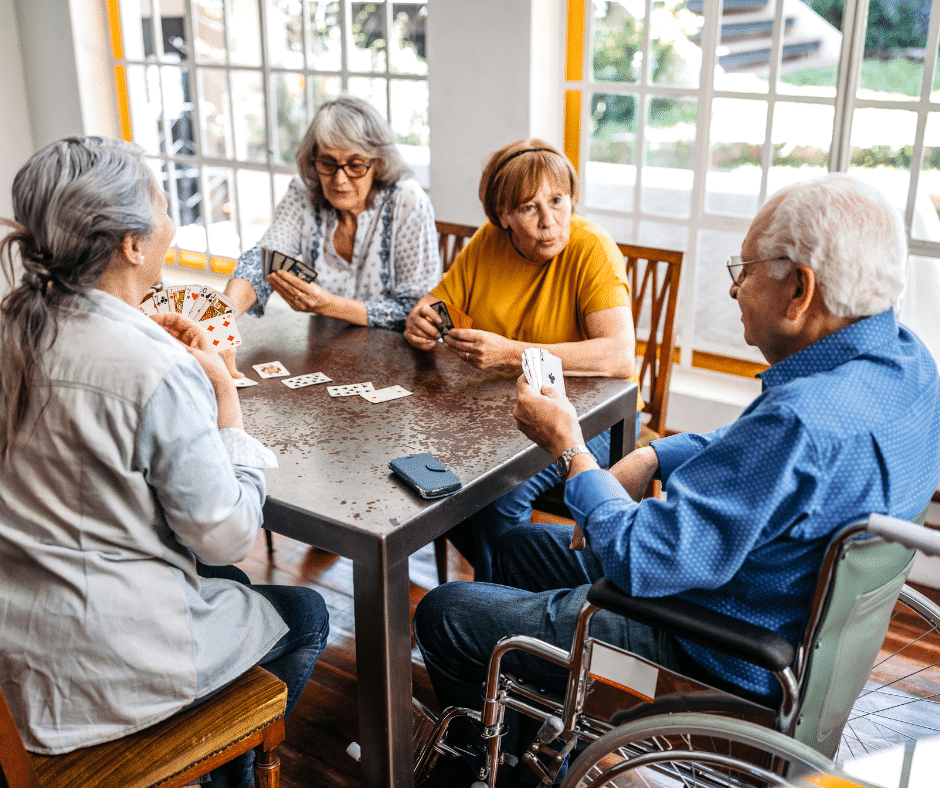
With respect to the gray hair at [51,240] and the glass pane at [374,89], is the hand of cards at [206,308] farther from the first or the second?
the glass pane at [374,89]

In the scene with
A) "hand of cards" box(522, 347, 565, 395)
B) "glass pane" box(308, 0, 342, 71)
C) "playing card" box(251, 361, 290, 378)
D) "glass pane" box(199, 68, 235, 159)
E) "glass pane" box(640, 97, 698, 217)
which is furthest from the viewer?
"glass pane" box(199, 68, 235, 159)

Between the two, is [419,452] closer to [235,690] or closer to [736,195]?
[235,690]

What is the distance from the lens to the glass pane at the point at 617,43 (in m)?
3.30

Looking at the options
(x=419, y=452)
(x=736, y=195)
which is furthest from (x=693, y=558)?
(x=736, y=195)

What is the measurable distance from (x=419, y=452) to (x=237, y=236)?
3449 mm

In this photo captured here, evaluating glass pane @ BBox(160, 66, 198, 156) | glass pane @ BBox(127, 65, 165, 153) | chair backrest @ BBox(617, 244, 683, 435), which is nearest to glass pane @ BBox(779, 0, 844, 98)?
chair backrest @ BBox(617, 244, 683, 435)

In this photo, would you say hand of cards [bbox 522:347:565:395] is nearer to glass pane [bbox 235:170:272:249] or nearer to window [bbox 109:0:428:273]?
window [bbox 109:0:428:273]

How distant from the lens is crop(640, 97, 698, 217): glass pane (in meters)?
3.27

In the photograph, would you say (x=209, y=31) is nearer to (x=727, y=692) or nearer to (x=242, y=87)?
(x=242, y=87)

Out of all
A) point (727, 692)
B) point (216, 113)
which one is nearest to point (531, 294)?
point (727, 692)

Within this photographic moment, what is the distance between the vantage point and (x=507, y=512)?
2.20m

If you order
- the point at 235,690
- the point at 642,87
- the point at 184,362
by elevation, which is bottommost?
the point at 235,690

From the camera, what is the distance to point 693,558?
1.25 meters

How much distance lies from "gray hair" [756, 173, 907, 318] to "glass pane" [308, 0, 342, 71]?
3.27 m
